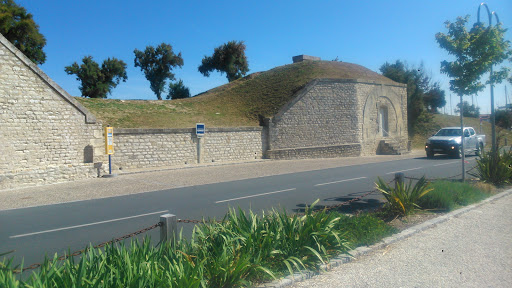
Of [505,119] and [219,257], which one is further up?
[505,119]

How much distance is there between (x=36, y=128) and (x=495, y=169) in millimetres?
16681

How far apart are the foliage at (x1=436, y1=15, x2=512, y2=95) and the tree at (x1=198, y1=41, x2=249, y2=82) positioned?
→ 132 ft

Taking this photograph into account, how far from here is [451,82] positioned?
1105cm

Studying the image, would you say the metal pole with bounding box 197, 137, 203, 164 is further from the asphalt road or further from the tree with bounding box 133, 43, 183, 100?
the tree with bounding box 133, 43, 183, 100

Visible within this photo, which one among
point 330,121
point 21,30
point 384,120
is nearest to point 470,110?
point 384,120

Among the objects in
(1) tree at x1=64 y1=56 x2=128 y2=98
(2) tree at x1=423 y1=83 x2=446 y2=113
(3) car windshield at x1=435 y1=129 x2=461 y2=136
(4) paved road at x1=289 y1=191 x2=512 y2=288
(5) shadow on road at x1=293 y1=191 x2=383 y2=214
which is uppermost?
(1) tree at x1=64 y1=56 x2=128 y2=98

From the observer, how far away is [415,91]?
39.5 m

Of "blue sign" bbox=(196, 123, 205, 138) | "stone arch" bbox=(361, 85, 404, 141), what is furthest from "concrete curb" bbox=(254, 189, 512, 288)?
"stone arch" bbox=(361, 85, 404, 141)

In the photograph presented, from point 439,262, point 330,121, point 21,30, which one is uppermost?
point 21,30

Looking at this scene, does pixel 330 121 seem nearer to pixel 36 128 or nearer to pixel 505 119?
pixel 36 128

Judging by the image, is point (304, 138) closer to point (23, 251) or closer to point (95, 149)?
point (95, 149)

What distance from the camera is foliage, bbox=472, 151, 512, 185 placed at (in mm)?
10852

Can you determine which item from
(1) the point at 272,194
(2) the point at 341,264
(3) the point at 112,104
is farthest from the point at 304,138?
(2) the point at 341,264

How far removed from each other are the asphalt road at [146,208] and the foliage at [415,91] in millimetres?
26768
